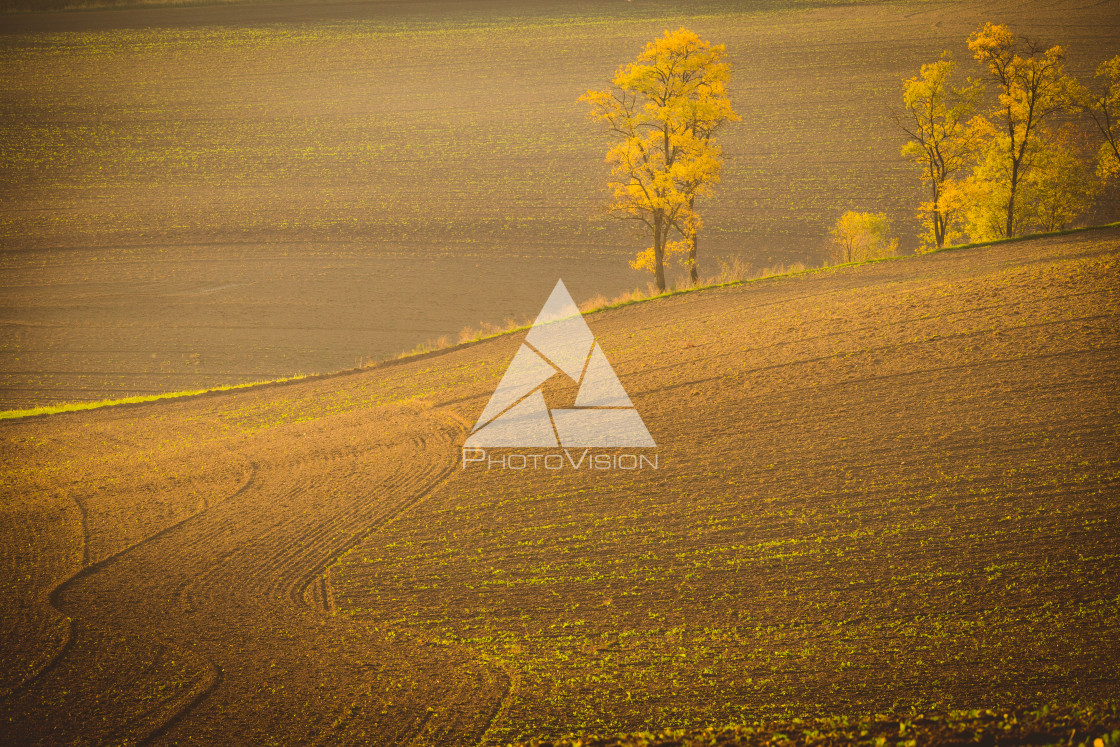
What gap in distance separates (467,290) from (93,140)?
4102 centimetres

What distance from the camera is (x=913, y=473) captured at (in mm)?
11477

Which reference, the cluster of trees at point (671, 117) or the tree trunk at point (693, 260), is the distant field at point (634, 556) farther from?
the tree trunk at point (693, 260)

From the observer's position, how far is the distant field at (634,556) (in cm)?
793

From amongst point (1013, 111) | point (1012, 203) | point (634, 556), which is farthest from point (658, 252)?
point (634, 556)

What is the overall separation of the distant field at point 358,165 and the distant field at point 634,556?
13.9 m

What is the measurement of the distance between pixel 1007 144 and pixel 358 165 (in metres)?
42.6

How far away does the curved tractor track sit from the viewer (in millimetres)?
7906

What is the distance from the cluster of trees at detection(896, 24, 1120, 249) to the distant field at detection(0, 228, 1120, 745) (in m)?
14.5

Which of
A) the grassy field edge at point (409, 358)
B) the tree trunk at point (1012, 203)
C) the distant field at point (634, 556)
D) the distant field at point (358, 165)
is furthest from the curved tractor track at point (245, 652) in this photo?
the tree trunk at point (1012, 203)

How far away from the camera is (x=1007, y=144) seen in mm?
31062

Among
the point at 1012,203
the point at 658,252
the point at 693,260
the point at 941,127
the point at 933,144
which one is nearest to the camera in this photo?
the point at 658,252

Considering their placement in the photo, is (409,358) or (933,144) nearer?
(409,358)

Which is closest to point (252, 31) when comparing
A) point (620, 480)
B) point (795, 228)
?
point (795, 228)

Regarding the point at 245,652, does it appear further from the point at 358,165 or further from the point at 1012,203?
the point at 358,165
